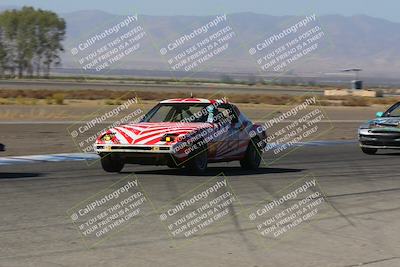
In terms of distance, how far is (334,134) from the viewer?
96.1ft

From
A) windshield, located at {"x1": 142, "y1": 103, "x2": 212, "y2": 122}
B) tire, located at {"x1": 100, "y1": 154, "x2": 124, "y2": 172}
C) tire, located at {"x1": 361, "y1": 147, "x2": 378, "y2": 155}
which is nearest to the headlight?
tire, located at {"x1": 100, "y1": 154, "x2": 124, "y2": 172}

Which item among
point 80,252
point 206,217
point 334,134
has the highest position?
point 80,252

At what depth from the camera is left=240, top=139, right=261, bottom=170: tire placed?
50.0ft

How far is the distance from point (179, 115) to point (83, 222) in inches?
227

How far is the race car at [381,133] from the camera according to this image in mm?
19047

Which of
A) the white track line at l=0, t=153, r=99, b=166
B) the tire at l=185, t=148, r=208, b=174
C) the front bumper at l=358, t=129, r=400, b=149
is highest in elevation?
the white track line at l=0, t=153, r=99, b=166

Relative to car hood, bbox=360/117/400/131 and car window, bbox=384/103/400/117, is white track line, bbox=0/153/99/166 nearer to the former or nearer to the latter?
car hood, bbox=360/117/400/131

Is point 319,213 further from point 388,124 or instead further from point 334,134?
point 334,134

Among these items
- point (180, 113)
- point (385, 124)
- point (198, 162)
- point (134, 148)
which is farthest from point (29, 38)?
point (134, 148)

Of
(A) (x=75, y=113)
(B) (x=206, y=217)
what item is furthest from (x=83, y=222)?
(A) (x=75, y=113)

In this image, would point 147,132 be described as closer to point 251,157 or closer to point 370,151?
point 251,157

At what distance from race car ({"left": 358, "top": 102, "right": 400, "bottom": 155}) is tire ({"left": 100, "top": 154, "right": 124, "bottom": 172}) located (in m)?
7.57

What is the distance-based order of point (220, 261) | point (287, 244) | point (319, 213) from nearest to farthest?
point (220, 261) < point (287, 244) < point (319, 213)

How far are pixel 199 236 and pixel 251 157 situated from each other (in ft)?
23.1
